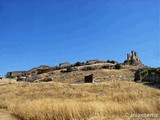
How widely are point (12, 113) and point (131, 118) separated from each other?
5.25 m

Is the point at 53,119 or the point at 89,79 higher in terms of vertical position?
the point at 89,79

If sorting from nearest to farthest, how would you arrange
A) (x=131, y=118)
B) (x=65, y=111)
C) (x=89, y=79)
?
(x=131, y=118), (x=65, y=111), (x=89, y=79)

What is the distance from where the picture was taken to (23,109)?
9.47 m

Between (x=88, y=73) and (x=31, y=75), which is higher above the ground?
(x=31, y=75)

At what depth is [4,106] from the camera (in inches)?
484

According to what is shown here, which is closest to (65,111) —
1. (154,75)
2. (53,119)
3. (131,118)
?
(53,119)

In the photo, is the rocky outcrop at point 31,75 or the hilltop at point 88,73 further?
the rocky outcrop at point 31,75

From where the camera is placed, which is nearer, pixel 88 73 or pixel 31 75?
pixel 88 73

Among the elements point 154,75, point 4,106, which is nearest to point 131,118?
point 4,106

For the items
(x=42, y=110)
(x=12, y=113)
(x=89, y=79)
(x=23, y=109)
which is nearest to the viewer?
(x=42, y=110)

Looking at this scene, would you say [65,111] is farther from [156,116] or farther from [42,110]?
[156,116]

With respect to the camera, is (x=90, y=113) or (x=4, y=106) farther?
(x=4, y=106)

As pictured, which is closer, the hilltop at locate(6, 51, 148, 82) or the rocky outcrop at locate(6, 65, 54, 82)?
the hilltop at locate(6, 51, 148, 82)

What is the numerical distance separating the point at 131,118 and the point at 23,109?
439cm
